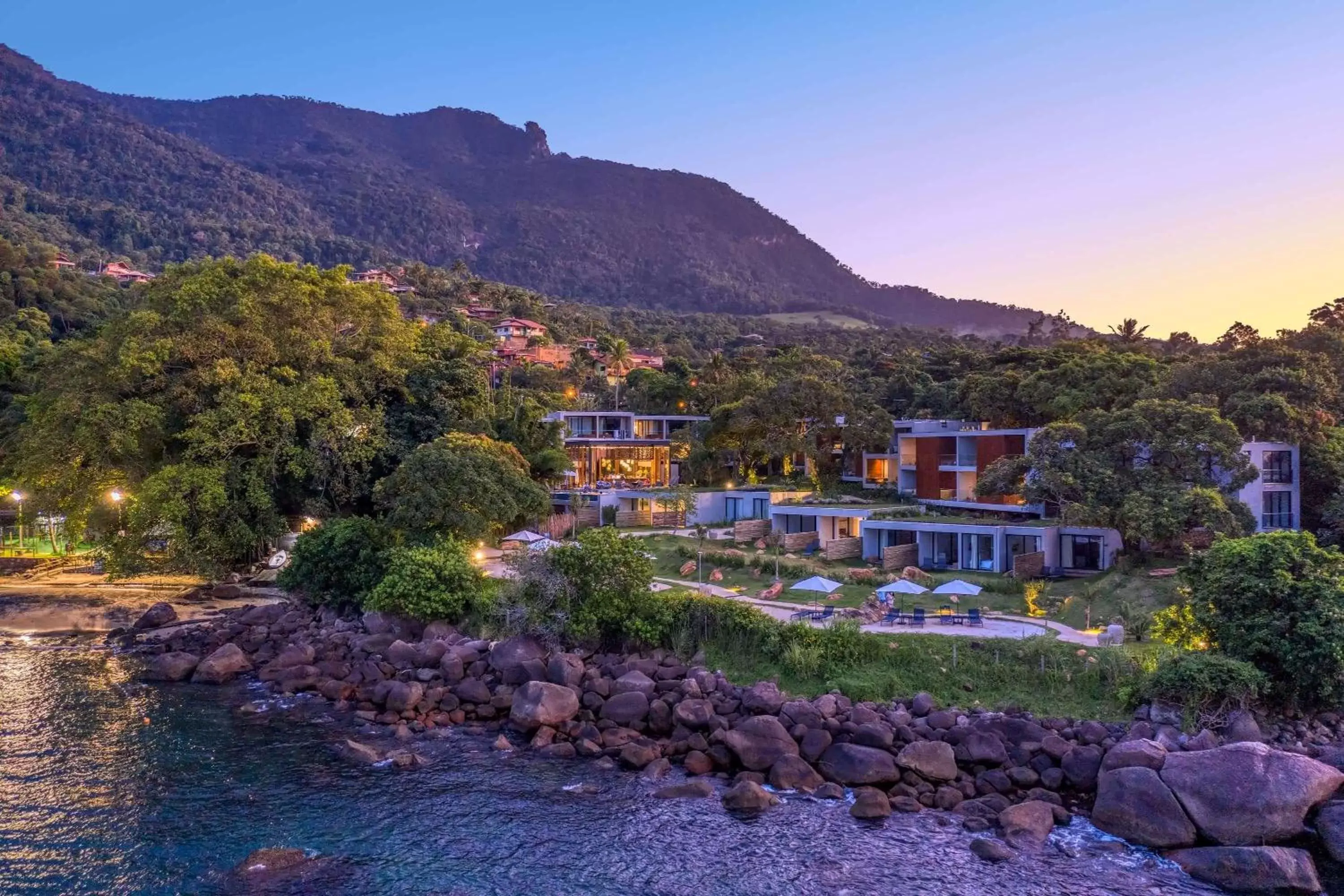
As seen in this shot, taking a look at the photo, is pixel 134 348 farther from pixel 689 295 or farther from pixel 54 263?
pixel 689 295

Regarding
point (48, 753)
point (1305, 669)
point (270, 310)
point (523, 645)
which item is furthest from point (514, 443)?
point (1305, 669)

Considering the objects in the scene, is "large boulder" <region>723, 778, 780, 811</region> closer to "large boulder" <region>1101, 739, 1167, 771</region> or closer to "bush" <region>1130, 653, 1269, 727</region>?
"large boulder" <region>1101, 739, 1167, 771</region>

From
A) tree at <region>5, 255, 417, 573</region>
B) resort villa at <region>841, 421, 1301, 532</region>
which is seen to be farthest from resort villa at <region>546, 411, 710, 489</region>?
tree at <region>5, 255, 417, 573</region>

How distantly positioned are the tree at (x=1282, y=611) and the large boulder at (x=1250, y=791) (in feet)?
7.91

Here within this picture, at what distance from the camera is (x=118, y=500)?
32.5 m

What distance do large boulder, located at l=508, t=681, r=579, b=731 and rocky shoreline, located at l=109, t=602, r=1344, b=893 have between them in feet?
0.14

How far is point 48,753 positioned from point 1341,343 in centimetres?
4775

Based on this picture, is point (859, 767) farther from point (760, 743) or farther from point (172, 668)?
point (172, 668)

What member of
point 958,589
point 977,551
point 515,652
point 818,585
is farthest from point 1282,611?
point 515,652

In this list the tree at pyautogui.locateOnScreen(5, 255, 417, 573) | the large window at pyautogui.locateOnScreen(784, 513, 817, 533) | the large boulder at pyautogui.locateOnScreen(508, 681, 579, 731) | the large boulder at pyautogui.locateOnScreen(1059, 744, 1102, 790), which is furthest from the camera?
the large window at pyautogui.locateOnScreen(784, 513, 817, 533)

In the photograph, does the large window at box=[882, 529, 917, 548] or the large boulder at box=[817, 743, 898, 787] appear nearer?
the large boulder at box=[817, 743, 898, 787]

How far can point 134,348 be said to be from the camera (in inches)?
1243

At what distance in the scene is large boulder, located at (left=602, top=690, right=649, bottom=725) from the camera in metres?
20.7

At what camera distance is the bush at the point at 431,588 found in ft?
87.8
